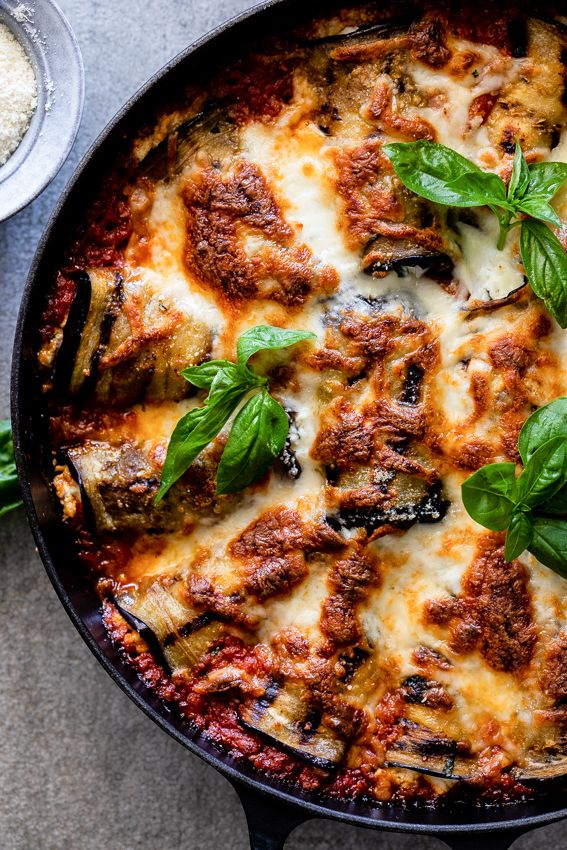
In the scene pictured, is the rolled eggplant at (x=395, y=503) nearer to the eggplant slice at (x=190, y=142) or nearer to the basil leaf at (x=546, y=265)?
the basil leaf at (x=546, y=265)

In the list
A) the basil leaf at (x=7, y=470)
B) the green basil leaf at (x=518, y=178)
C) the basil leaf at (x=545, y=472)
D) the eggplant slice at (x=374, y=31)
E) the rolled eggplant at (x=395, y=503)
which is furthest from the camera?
the basil leaf at (x=7, y=470)

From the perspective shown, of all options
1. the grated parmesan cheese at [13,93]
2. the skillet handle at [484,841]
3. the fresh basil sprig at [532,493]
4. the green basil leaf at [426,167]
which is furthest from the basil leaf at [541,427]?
the grated parmesan cheese at [13,93]

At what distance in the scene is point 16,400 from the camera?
2.80 meters

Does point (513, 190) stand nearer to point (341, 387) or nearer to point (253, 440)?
point (341, 387)

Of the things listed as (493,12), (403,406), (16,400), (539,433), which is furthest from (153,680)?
(493,12)

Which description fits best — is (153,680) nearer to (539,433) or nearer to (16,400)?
(16,400)

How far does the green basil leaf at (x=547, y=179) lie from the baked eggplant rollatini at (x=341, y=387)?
90mm

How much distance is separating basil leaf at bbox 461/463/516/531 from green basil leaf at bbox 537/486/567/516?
10 cm

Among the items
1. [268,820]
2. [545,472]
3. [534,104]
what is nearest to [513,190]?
[534,104]

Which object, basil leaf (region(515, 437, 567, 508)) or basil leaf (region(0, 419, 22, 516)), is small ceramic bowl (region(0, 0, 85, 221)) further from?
basil leaf (region(515, 437, 567, 508))

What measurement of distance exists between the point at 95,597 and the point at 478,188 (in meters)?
1.71

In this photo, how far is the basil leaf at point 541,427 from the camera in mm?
2533

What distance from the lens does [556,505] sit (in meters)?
2.56

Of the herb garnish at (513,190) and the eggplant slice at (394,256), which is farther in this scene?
the eggplant slice at (394,256)
